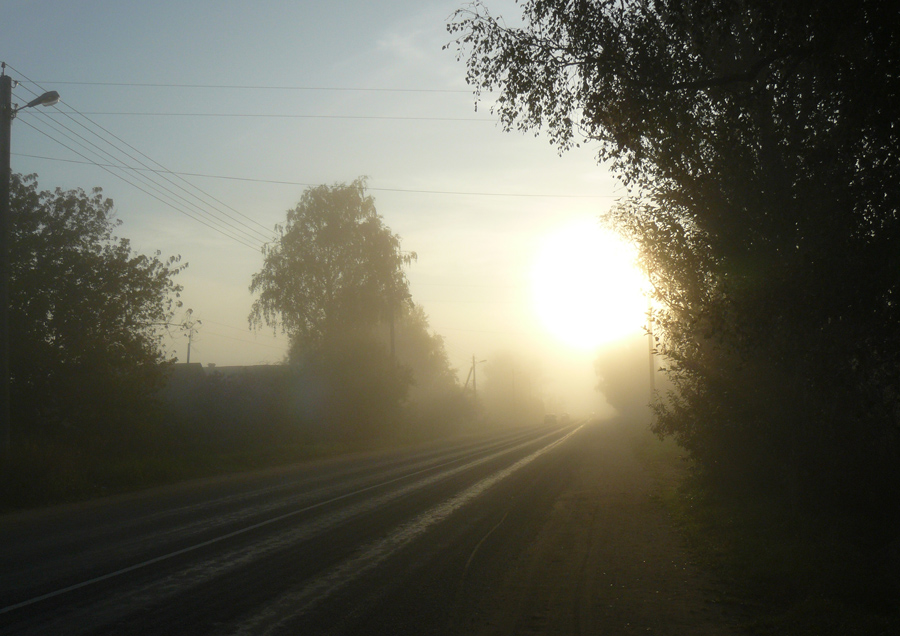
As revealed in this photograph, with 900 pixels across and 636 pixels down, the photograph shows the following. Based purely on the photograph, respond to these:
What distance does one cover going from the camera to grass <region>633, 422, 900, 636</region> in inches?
233

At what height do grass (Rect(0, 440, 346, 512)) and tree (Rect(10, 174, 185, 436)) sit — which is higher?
tree (Rect(10, 174, 185, 436))

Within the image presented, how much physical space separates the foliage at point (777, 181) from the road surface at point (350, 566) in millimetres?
3041

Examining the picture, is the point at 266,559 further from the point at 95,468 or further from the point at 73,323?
the point at 73,323

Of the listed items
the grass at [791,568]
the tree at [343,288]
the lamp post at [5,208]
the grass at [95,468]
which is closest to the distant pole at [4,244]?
the lamp post at [5,208]

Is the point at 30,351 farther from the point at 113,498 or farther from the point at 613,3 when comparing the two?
the point at 613,3

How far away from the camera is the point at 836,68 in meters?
7.46

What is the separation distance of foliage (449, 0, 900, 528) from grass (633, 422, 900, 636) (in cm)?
124

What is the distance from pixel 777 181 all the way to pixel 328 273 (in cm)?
3408

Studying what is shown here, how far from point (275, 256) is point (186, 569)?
1402 inches

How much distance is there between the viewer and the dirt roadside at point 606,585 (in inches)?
230

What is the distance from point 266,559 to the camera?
803cm

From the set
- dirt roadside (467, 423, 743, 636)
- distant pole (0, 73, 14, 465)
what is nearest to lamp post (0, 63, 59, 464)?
distant pole (0, 73, 14, 465)

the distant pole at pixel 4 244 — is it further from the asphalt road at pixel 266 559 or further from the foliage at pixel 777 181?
the foliage at pixel 777 181

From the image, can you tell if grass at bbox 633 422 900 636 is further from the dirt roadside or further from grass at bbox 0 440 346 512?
grass at bbox 0 440 346 512
